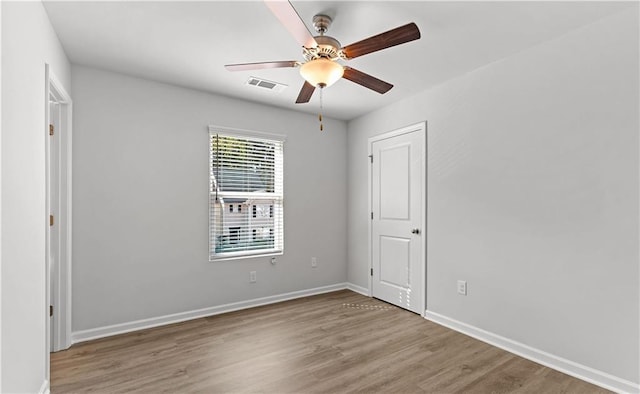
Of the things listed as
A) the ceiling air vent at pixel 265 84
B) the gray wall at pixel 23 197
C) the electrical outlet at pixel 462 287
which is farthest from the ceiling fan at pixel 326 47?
the electrical outlet at pixel 462 287

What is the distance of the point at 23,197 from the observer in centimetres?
171

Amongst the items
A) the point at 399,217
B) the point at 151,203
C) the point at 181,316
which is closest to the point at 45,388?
the point at 181,316

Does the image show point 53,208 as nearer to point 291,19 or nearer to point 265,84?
point 265,84

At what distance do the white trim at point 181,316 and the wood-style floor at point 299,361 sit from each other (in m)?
0.09

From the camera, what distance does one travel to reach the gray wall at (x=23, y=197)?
4.93ft

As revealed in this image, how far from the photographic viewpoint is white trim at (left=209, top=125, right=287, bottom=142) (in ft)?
11.9

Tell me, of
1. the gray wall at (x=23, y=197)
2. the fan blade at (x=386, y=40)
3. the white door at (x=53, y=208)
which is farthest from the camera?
the white door at (x=53, y=208)

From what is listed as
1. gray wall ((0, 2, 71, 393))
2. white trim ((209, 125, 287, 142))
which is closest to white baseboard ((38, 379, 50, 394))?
gray wall ((0, 2, 71, 393))

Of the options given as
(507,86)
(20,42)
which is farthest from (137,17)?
(507,86)

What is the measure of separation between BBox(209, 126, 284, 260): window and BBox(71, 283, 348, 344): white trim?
58 cm

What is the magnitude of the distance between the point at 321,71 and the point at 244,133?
6.38ft

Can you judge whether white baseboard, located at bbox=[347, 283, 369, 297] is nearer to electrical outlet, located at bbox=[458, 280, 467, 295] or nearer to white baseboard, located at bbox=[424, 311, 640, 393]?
white baseboard, located at bbox=[424, 311, 640, 393]

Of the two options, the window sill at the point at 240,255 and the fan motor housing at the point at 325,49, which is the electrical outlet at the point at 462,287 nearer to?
the window sill at the point at 240,255

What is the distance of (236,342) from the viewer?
9.44ft
